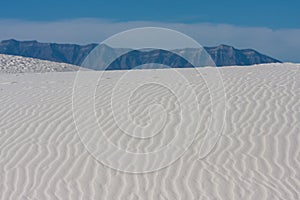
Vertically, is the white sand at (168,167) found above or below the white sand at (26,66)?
below

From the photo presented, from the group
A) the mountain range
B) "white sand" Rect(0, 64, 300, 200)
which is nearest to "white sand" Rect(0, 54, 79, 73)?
"white sand" Rect(0, 64, 300, 200)

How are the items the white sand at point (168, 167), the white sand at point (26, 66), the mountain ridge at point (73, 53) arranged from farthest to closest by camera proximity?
1. the mountain ridge at point (73, 53)
2. the white sand at point (26, 66)
3. the white sand at point (168, 167)

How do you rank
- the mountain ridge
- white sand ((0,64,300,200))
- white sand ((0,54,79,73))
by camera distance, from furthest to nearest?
1. the mountain ridge
2. white sand ((0,54,79,73))
3. white sand ((0,64,300,200))

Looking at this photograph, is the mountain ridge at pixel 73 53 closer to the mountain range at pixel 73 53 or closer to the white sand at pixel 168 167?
the mountain range at pixel 73 53

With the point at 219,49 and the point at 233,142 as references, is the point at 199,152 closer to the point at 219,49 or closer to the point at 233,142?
the point at 233,142

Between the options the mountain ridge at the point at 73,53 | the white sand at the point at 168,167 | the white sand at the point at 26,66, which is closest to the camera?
the white sand at the point at 168,167

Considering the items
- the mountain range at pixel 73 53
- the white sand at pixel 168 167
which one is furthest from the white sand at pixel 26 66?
the mountain range at pixel 73 53

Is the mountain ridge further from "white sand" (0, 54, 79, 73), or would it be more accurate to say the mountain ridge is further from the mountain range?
"white sand" (0, 54, 79, 73)

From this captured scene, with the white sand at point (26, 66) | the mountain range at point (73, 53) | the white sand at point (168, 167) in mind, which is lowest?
the white sand at point (168, 167)

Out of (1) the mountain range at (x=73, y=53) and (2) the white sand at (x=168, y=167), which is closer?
(2) the white sand at (x=168, y=167)

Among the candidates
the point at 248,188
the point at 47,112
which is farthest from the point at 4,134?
the point at 248,188
